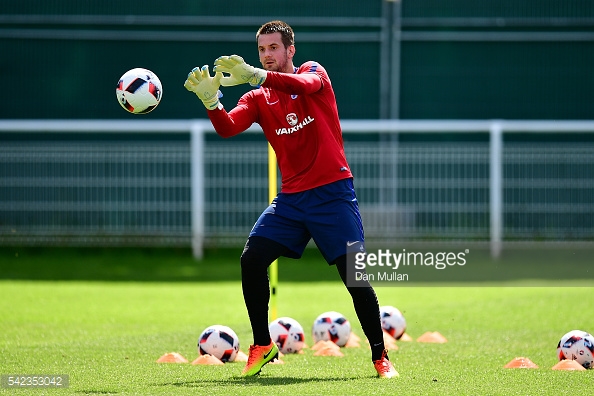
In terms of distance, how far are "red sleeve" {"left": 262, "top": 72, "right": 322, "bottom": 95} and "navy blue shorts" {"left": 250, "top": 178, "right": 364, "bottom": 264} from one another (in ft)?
2.33

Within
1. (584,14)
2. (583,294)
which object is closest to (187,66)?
(584,14)

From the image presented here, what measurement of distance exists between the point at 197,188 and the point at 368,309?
9.74 meters

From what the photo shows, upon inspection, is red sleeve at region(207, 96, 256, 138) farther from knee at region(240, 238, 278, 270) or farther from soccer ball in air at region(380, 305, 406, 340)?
soccer ball in air at region(380, 305, 406, 340)

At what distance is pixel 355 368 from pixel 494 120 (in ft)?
37.1

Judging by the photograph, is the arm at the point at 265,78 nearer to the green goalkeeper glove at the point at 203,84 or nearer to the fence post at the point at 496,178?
the green goalkeeper glove at the point at 203,84

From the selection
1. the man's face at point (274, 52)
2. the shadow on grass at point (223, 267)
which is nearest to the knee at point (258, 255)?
the man's face at point (274, 52)

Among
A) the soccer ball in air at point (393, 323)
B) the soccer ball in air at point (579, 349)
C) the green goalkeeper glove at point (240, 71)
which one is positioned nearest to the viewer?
the green goalkeeper glove at point (240, 71)

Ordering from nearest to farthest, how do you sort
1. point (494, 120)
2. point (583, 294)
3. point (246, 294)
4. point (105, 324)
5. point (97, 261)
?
point (246, 294) < point (105, 324) < point (583, 294) < point (97, 261) < point (494, 120)

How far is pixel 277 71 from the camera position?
22.6ft

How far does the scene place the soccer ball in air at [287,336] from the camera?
8055 millimetres

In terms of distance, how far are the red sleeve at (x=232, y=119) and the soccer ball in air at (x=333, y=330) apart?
2.16 metres

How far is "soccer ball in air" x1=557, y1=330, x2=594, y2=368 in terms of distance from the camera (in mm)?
7277

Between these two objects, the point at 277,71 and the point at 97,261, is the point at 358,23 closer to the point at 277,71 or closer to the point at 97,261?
the point at 97,261

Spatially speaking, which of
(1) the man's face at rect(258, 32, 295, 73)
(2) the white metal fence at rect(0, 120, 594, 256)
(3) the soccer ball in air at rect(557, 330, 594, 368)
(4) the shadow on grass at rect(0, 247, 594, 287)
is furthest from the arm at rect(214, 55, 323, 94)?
(2) the white metal fence at rect(0, 120, 594, 256)
